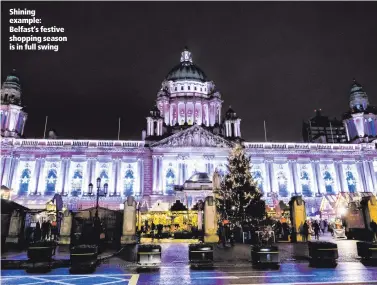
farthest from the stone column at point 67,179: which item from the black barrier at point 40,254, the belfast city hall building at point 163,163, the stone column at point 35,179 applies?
the black barrier at point 40,254

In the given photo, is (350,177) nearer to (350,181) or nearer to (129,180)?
(350,181)

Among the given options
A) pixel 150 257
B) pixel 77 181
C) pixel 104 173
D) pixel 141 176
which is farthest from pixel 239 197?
pixel 77 181

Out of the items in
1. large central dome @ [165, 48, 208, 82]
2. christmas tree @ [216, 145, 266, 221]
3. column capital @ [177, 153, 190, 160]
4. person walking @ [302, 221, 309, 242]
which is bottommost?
person walking @ [302, 221, 309, 242]

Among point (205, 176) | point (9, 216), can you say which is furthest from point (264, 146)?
point (9, 216)

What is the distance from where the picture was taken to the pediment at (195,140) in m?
58.3

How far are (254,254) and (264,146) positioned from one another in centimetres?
4788

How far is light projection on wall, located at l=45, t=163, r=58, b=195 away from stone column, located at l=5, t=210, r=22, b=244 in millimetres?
31143

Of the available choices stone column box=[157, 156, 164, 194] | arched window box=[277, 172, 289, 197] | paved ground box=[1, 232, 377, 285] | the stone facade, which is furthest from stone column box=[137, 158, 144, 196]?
paved ground box=[1, 232, 377, 285]

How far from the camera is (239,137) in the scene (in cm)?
6281

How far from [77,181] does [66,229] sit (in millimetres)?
31832

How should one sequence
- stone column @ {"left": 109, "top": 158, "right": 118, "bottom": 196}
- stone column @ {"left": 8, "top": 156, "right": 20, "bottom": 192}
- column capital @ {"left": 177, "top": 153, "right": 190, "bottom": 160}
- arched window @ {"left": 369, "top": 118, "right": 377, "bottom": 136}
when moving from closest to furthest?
stone column @ {"left": 8, "top": 156, "right": 20, "bottom": 192}, stone column @ {"left": 109, "top": 158, "right": 118, "bottom": 196}, column capital @ {"left": 177, "top": 153, "right": 190, "bottom": 160}, arched window @ {"left": 369, "top": 118, "right": 377, "bottom": 136}

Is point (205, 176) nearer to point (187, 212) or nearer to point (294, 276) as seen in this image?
point (187, 212)

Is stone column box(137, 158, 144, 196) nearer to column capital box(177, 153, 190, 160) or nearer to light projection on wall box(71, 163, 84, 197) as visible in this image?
column capital box(177, 153, 190, 160)

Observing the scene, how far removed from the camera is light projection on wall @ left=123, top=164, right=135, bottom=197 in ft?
184
